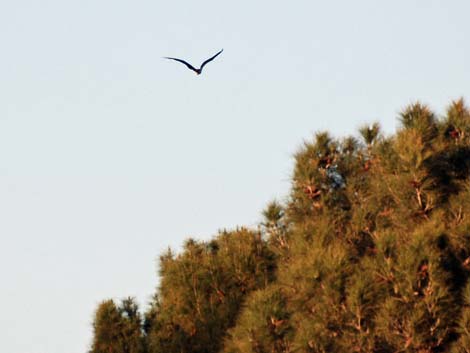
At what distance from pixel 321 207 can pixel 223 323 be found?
15.2 feet

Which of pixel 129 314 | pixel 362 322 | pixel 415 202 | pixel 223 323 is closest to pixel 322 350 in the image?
pixel 362 322

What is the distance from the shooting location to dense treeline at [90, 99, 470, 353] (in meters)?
31.0

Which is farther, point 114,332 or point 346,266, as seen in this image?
point 114,332

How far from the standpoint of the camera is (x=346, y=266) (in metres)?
31.5

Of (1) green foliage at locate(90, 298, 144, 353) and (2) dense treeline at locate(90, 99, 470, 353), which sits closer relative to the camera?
(2) dense treeline at locate(90, 99, 470, 353)

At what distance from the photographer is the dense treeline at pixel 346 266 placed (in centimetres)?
3097

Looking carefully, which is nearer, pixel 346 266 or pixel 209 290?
pixel 346 266

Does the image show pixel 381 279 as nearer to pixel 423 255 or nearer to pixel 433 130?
pixel 423 255

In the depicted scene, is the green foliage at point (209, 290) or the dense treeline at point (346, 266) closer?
the dense treeline at point (346, 266)

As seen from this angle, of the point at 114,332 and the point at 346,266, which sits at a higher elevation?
the point at 114,332

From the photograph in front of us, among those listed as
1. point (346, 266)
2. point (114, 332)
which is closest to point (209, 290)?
point (114, 332)

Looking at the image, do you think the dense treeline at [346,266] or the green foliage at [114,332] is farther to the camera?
Result: the green foliage at [114,332]

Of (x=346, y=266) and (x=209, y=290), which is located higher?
(x=209, y=290)

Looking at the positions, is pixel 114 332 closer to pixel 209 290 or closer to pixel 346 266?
pixel 209 290
